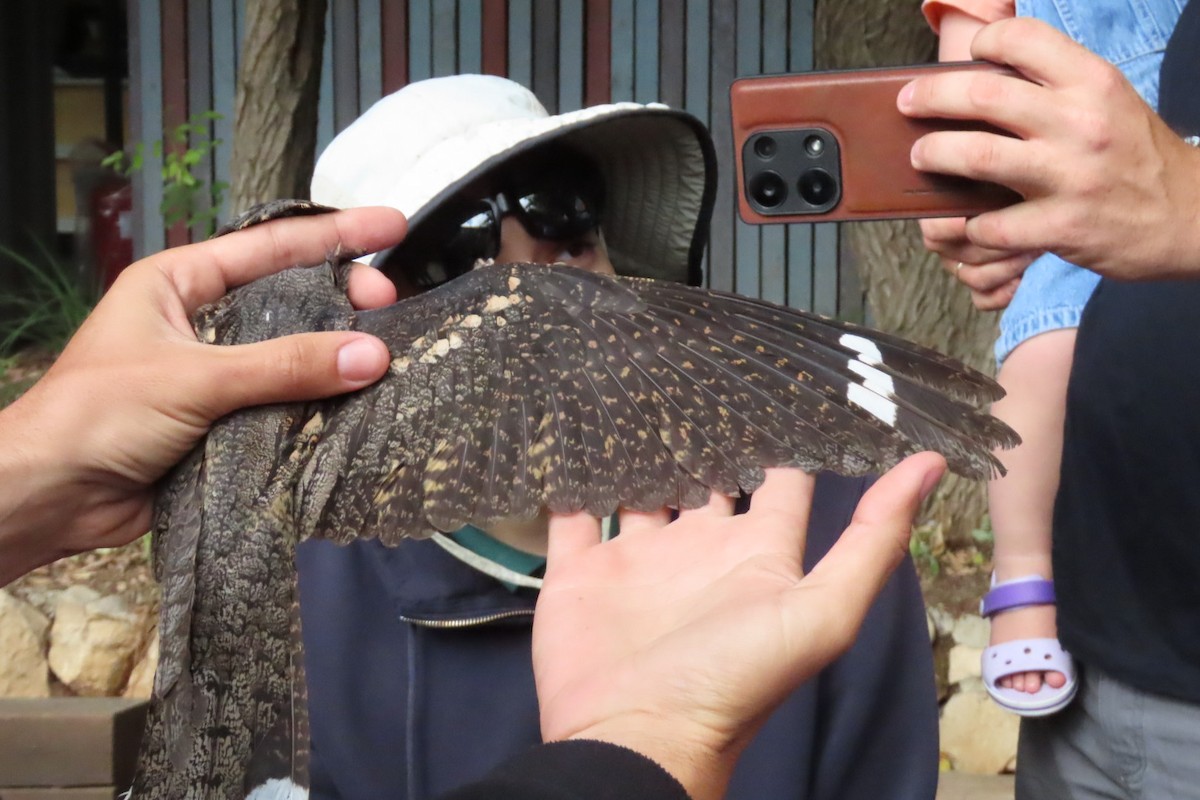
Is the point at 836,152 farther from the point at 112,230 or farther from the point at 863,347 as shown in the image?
the point at 112,230

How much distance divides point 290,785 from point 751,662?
0.74 meters

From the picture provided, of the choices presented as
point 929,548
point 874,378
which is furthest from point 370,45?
point 874,378

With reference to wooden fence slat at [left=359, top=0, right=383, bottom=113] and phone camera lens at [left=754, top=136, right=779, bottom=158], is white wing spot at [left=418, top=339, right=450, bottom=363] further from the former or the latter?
wooden fence slat at [left=359, top=0, right=383, bottom=113]

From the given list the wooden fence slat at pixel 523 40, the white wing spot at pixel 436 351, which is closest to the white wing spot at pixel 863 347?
the white wing spot at pixel 436 351

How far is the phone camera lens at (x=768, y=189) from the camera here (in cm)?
131

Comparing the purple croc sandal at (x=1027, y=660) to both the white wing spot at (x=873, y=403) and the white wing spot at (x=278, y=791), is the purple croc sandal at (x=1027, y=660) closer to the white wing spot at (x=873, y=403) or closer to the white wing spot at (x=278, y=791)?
the white wing spot at (x=873, y=403)

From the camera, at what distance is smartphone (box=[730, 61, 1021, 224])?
4.16ft

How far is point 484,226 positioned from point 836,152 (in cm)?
79

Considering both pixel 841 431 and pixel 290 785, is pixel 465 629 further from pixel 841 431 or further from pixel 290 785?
pixel 841 431

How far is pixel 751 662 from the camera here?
1086 millimetres

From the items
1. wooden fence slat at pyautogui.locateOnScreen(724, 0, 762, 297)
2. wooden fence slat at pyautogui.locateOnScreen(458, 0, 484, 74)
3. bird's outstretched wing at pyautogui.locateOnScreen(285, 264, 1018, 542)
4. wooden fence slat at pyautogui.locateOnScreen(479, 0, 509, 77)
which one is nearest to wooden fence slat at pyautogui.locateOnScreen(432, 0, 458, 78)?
wooden fence slat at pyautogui.locateOnScreen(458, 0, 484, 74)

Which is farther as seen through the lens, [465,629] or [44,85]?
[44,85]

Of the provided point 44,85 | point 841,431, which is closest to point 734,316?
point 841,431

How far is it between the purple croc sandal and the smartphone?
0.97 m
